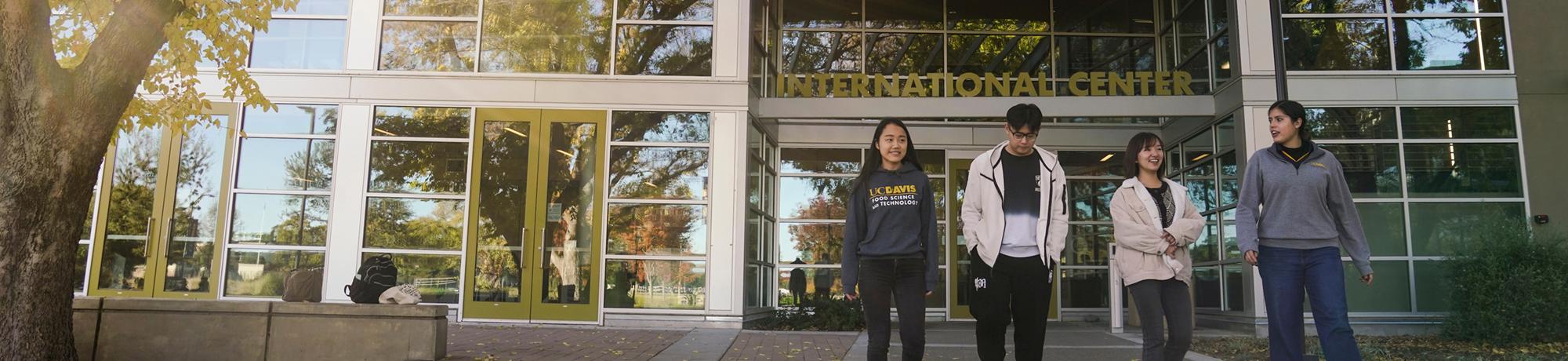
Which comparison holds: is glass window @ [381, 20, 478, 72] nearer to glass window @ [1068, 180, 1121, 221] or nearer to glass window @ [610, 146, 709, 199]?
glass window @ [610, 146, 709, 199]

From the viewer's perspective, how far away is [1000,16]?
1380 cm

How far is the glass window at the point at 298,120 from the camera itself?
424 inches

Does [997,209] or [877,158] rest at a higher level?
[877,158]

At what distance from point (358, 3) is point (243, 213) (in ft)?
8.56

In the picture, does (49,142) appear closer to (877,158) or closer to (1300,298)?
(877,158)

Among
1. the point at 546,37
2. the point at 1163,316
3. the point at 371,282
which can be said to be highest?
the point at 546,37

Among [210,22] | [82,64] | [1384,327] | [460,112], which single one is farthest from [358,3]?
[1384,327]

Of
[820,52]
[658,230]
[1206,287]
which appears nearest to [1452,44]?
[1206,287]

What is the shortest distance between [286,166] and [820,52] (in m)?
6.78

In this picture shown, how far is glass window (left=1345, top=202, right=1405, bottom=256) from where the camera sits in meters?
10.2

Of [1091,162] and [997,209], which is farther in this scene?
[1091,162]

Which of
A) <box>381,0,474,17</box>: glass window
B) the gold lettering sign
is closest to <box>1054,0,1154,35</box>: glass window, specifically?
the gold lettering sign

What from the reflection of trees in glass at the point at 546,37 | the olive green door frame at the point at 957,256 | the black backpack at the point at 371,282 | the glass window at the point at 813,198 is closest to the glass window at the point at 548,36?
the reflection of trees in glass at the point at 546,37

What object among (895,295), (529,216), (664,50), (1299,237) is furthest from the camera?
(664,50)
